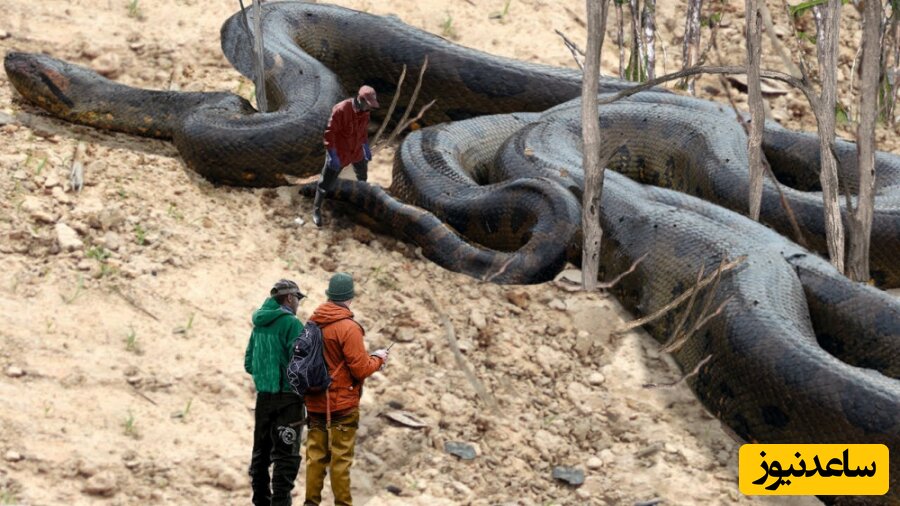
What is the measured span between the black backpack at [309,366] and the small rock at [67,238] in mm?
3584

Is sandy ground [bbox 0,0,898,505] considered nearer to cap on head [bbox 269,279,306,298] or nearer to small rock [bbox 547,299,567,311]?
small rock [bbox 547,299,567,311]

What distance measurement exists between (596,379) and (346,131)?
3.29 m

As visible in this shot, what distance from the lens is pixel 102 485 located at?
695cm

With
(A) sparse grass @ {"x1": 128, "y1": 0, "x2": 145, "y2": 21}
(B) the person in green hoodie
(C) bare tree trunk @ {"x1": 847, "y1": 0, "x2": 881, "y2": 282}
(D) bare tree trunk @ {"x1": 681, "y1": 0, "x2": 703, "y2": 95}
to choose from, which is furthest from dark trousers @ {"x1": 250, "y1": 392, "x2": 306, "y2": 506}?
(D) bare tree trunk @ {"x1": 681, "y1": 0, "x2": 703, "y2": 95}

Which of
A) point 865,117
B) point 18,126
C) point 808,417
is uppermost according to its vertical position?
point 865,117

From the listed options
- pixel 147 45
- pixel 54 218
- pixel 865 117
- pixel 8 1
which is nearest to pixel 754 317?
pixel 865 117

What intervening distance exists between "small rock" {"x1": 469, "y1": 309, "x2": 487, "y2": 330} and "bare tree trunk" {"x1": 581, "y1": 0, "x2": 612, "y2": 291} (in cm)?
105

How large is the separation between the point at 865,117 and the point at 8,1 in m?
9.31

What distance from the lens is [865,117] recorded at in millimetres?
9945

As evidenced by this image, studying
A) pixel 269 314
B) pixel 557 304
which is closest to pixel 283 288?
pixel 269 314

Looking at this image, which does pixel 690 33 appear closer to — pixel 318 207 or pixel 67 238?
pixel 318 207

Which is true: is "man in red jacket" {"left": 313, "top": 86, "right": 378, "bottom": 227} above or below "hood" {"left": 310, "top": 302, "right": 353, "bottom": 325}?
below

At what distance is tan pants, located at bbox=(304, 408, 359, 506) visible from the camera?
6871 mm

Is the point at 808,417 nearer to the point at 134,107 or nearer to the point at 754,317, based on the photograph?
the point at 754,317
